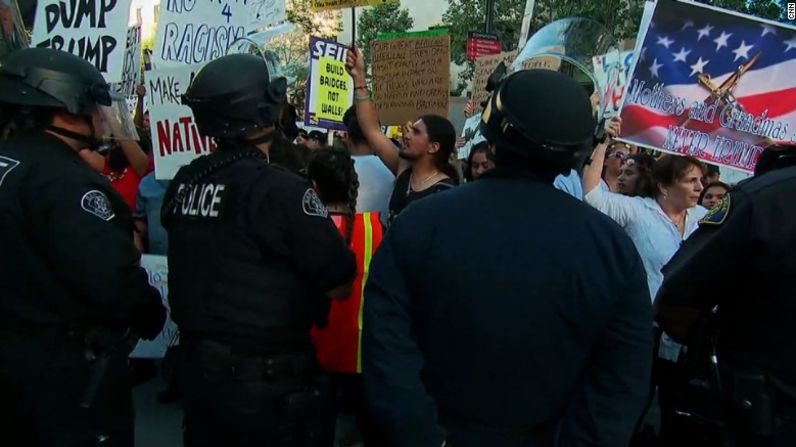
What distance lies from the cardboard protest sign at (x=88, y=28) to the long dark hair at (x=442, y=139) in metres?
2.06

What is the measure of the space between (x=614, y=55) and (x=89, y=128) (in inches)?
111

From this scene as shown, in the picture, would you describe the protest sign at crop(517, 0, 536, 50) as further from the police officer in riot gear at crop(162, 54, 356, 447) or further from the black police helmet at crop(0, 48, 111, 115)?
the black police helmet at crop(0, 48, 111, 115)

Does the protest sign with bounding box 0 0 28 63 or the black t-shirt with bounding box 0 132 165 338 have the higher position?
the protest sign with bounding box 0 0 28 63

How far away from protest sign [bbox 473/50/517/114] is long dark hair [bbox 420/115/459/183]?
226cm

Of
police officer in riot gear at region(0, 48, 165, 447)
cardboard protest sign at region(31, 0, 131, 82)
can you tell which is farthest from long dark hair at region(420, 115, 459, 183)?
police officer in riot gear at region(0, 48, 165, 447)

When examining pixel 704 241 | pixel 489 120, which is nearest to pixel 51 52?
pixel 489 120

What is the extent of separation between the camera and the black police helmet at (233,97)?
2668 millimetres

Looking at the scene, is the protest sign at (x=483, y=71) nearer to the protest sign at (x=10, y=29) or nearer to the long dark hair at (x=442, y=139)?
the long dark hair at (x=442, y=139)

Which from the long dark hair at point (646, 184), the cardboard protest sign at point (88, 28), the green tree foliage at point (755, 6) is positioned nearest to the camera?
the long dark hair at point (646, 184)

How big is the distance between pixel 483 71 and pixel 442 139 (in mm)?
3136

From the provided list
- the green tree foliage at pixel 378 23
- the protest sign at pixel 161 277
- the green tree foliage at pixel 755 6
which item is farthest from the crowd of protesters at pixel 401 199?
the green tree foliage at pixel 378 23

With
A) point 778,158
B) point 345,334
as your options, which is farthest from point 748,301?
point 345,334

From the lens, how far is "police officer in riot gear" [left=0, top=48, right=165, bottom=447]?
2557 millimetres

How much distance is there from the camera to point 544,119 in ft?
6.29
